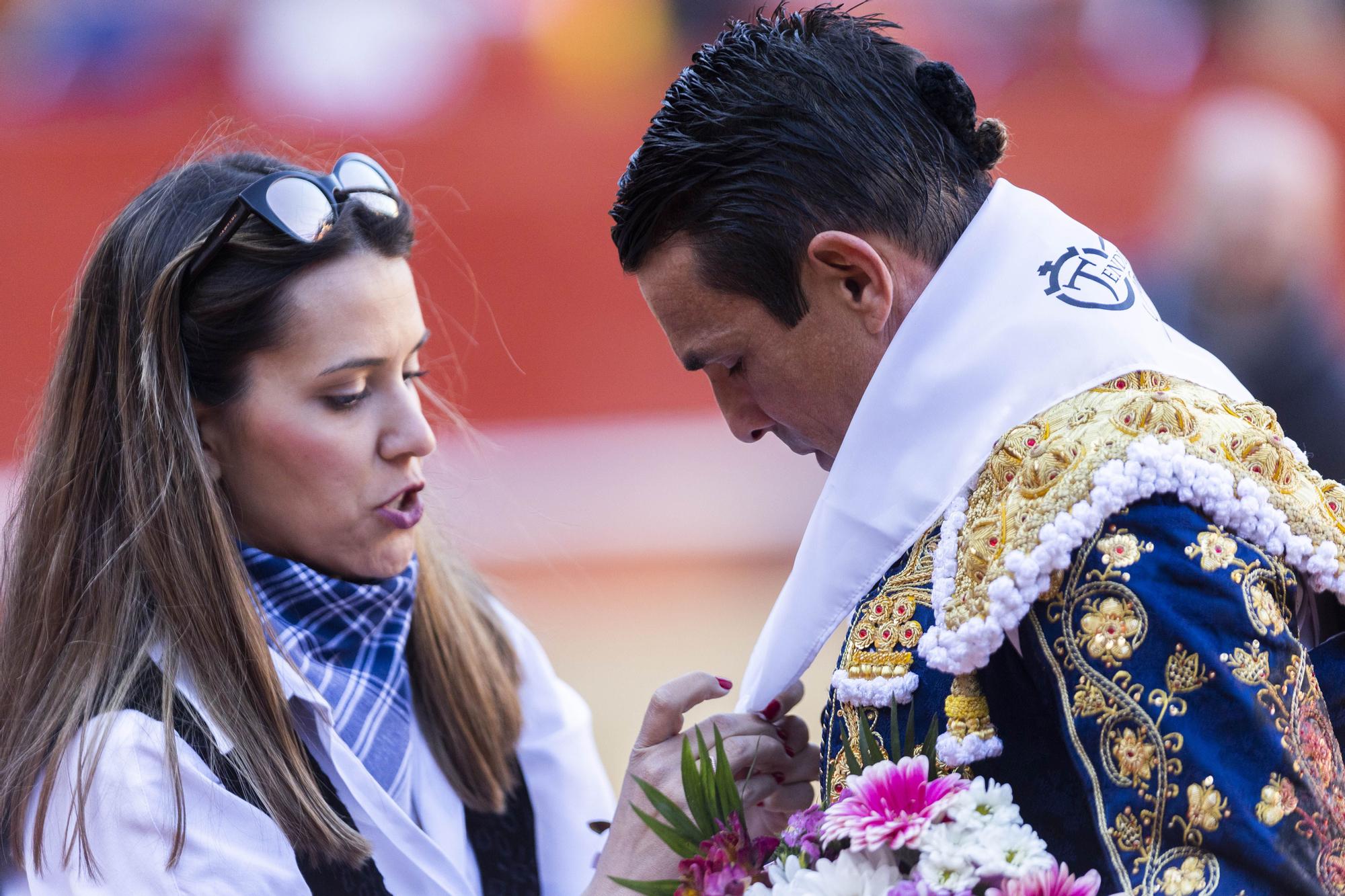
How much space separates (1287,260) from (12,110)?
6768 mm

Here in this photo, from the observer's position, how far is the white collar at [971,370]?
1.57 metres

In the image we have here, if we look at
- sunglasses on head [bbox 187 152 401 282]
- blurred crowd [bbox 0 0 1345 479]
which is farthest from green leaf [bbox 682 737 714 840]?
blurred crowd [bbox 0 0 1345 479]

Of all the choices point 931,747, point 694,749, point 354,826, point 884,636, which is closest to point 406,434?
point 354,826

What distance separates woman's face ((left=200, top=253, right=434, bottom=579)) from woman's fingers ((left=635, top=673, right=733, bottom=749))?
73 centimetres

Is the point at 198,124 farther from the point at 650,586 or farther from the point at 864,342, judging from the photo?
the point at 864,342

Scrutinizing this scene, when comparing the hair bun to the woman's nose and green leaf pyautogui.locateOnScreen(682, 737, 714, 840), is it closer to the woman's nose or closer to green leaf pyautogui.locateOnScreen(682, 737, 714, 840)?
green leaf pyautogui.locateOnScreen(682, 737, 714, 840)

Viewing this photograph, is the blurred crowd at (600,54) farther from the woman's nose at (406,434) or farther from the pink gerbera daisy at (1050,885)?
the pink gerbera daisy at (1050,885)

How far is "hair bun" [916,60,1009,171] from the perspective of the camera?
5.67ft

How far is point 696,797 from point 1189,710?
2.14 ft

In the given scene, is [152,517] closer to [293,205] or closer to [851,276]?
[293,205]

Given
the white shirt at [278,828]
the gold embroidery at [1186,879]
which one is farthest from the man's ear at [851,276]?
the white shirt at [278,828]

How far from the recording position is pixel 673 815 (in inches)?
68.4

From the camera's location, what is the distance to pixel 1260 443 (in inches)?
58.0

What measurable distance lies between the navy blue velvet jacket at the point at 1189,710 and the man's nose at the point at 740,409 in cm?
56
